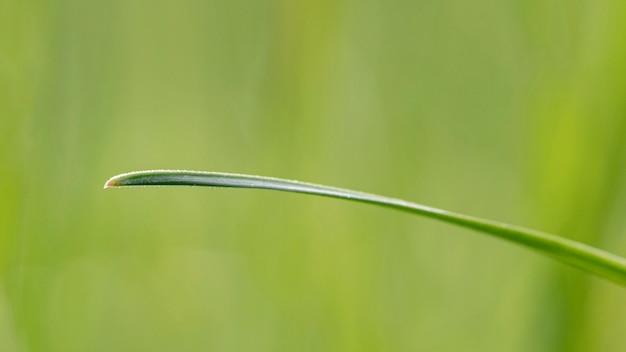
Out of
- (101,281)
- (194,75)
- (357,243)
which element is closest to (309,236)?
(357,243)

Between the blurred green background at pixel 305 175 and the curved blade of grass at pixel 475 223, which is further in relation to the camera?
the blurred green background at pixel 305 175

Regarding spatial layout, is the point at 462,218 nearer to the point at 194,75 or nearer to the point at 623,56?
the point at 623,56

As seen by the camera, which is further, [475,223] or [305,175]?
[305,175]

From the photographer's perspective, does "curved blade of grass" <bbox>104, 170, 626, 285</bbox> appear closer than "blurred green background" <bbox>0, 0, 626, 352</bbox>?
Yes

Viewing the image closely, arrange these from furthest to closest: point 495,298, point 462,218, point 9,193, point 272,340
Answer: point 495,298 < point 272,340 < point 9,193 < point 462,218
